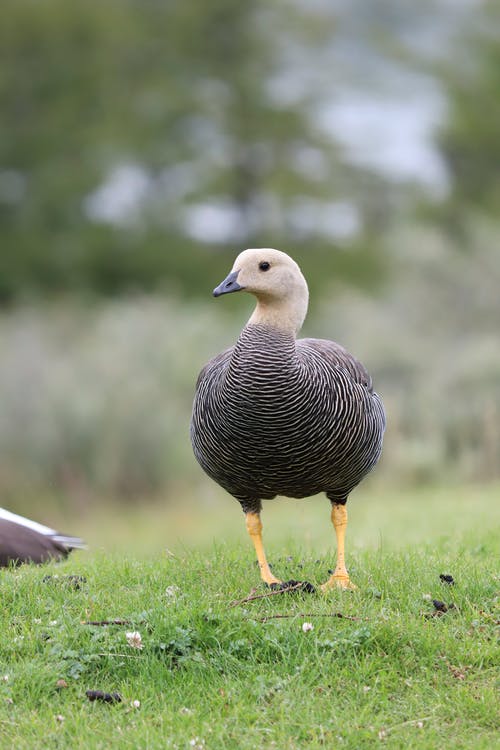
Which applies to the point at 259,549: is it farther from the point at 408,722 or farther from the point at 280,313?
the point at 408,722

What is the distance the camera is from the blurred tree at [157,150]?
93.0ft

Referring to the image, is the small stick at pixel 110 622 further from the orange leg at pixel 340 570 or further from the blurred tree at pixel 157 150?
the blurred tree at pixel 157 150

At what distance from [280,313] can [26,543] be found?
8.15 ft

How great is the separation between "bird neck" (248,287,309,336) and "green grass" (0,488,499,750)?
4.62 feet

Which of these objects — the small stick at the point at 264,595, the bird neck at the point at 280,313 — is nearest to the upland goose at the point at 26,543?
the small stick at the point at 264,595

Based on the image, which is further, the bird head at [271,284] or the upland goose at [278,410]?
the bird head at [271,284]

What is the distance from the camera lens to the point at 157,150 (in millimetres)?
29141

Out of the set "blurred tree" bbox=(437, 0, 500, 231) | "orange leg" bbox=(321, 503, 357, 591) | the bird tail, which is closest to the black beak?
"orange leg" bbox=(321, 503, 357, 591)

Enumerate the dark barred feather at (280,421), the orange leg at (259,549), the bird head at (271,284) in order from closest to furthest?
the dark barred feather at (280,421)
the bird head at (271,284)
the orange leg at (259,549)

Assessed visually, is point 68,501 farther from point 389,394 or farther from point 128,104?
point 128,104

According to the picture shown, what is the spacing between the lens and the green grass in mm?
3873

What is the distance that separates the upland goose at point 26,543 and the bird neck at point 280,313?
7.65ft

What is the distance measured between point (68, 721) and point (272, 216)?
27.0m

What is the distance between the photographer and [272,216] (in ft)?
98.7
